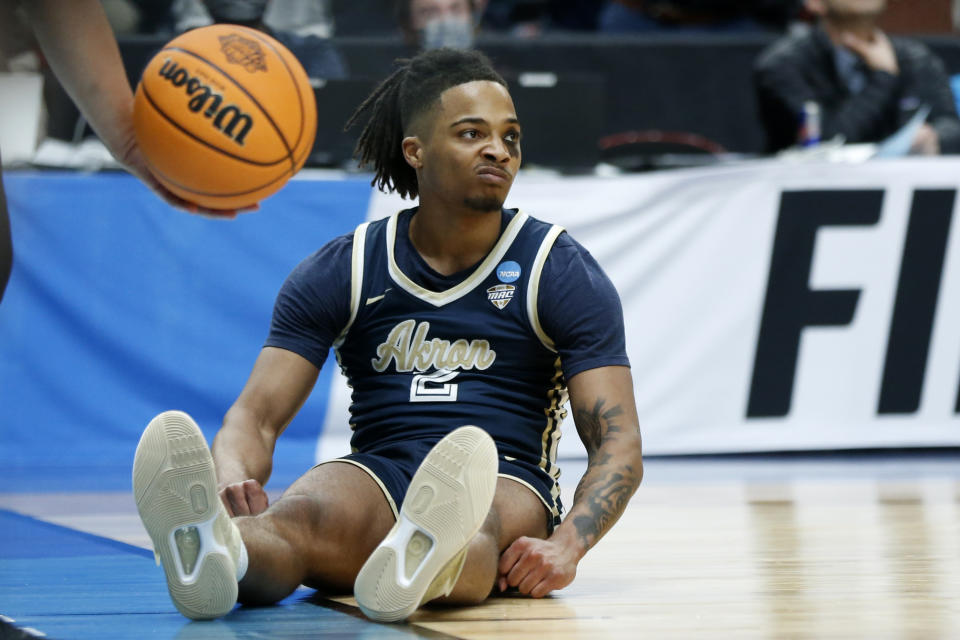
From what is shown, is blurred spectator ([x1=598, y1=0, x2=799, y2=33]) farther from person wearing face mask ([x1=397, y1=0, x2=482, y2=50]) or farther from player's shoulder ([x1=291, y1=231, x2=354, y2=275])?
player's shoulder ([x1=291, y1=231, x2=354, y2=275])

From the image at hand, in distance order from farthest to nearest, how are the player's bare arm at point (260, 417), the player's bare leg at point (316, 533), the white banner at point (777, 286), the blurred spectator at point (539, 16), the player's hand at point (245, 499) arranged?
the blurred spectator at point (539, 16) → the white banner at point (777, 286) → the player's bare arm at point (260, 417) → the player's hand at point (245, 499) → the player's bare leg at point (316, 533)

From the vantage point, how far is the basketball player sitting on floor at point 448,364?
9.28 feet

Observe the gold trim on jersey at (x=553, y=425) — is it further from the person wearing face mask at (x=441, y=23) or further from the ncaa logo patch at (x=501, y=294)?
the person wearing face mask at (x=441, y=23)

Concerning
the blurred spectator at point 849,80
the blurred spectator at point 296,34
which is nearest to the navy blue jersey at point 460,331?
the blurred spectator at point 296,34

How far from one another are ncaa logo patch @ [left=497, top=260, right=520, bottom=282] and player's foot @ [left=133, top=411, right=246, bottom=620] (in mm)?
925

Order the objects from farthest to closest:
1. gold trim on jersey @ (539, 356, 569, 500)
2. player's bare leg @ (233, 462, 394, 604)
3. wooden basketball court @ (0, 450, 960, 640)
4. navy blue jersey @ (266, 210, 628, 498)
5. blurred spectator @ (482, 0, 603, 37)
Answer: blurred spectator @ (482, 0, 603, 37)
gold trim on jersey @ (539, 356, 569, 500)
navy blue jersey @ (266, 210, 628, 498)
player's bare leg @ (233, 462, 394, 604)
wooden basketball court @ (0, 450, 960, 640)

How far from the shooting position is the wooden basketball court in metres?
2.52

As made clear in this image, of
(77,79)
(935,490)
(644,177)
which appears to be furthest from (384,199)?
(77,79)

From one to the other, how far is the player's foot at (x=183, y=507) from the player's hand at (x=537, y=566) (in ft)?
2.09

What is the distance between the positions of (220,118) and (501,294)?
76cm

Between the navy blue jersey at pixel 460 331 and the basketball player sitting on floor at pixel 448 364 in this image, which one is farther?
the navy blue jersey at pixel 460 331

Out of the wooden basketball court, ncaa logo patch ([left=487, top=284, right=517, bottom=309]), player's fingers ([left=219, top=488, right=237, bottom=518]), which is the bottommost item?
the wooden basketball court

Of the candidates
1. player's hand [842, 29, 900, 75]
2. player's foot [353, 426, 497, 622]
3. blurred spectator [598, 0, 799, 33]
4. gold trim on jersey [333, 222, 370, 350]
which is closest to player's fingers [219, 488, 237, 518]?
player's foot [353, 426, 497, 622]

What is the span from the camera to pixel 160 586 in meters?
2.99
